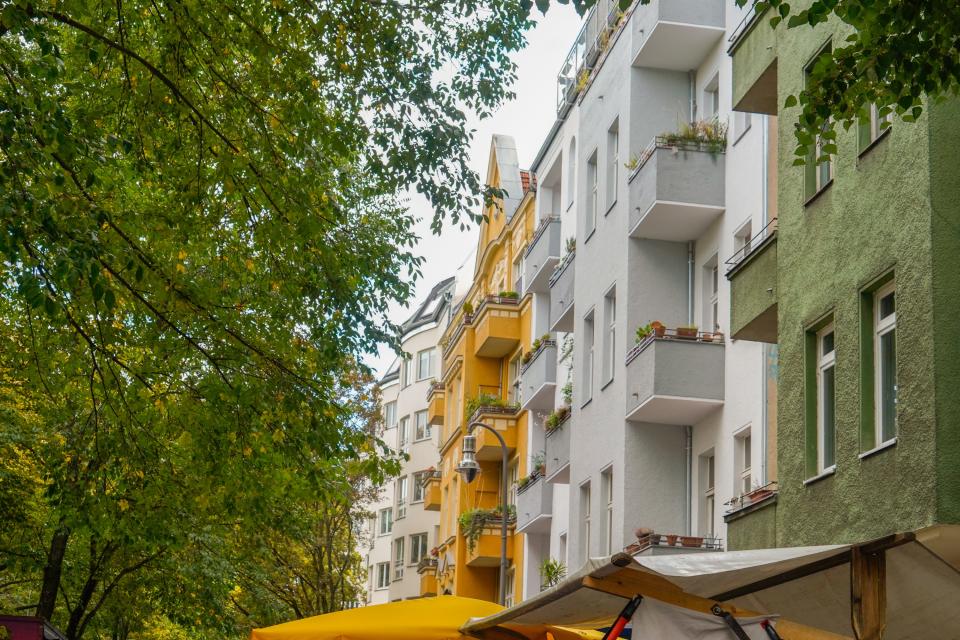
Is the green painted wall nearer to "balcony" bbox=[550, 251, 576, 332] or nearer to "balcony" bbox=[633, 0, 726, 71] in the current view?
"balcony" bbox=[633, 0, 726, 71]

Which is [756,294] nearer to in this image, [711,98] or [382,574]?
[711,98]

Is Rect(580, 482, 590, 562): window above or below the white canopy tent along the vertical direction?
above

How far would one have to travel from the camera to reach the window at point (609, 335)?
2755 cm

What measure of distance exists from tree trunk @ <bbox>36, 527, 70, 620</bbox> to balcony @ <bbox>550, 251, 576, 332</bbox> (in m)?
12.1

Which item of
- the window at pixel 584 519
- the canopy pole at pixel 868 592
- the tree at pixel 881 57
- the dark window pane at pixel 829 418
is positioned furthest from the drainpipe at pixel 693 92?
the canopy pole at pixel 868 592

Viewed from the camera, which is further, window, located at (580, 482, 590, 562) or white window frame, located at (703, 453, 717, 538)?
window, located at (580, 482, 590, 562)

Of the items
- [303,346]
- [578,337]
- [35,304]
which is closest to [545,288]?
[578,337]

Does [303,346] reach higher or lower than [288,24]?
lower

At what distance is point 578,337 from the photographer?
98.2 feet

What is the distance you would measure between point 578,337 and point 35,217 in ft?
66.6

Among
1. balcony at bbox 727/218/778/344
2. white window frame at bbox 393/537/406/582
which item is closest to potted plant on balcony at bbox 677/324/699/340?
balcony at bbox 727/218/778/344

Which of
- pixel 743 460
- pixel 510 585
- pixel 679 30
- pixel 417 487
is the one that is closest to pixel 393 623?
pixel 743 460

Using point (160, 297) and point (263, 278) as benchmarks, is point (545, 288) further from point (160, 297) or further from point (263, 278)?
point (160, 297)

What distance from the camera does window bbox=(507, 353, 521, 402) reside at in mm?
44725
